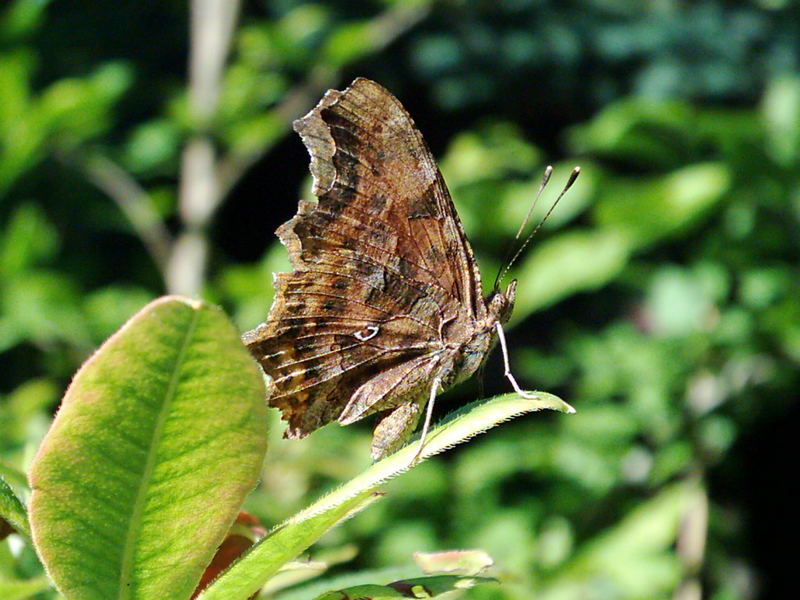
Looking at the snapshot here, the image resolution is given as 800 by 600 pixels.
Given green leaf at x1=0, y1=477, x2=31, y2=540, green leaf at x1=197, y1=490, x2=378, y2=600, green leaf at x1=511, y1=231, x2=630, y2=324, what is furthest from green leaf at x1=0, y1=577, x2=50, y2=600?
green leaf at x1=511, y1=231, x2=630, y2=324

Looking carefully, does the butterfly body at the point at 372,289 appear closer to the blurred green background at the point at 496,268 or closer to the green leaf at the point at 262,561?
the green leaf at the point at 262,561

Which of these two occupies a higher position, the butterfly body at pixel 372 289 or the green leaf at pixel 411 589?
the butterfly body at pixel 372 289

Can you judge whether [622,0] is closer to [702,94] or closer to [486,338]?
[702,94]

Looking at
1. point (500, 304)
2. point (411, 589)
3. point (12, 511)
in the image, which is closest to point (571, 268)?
point (500, 304)

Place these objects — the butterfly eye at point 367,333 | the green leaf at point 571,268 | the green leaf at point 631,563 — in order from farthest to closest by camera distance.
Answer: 1. the green leaf at point 571,268
2. the green leaf at point 631,563
3. the butterfly eye at point 367,333

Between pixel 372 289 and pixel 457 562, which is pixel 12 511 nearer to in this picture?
pixel 457 562

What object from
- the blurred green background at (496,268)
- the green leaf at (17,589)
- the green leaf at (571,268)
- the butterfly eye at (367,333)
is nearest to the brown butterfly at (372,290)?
the butterfly eye at (367,333)

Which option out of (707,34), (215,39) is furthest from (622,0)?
(215,39)

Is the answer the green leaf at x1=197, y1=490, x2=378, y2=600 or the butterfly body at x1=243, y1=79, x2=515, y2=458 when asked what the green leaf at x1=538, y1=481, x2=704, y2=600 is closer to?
the butterfly body at x1=243, y1=79, x2=515, y2=458
